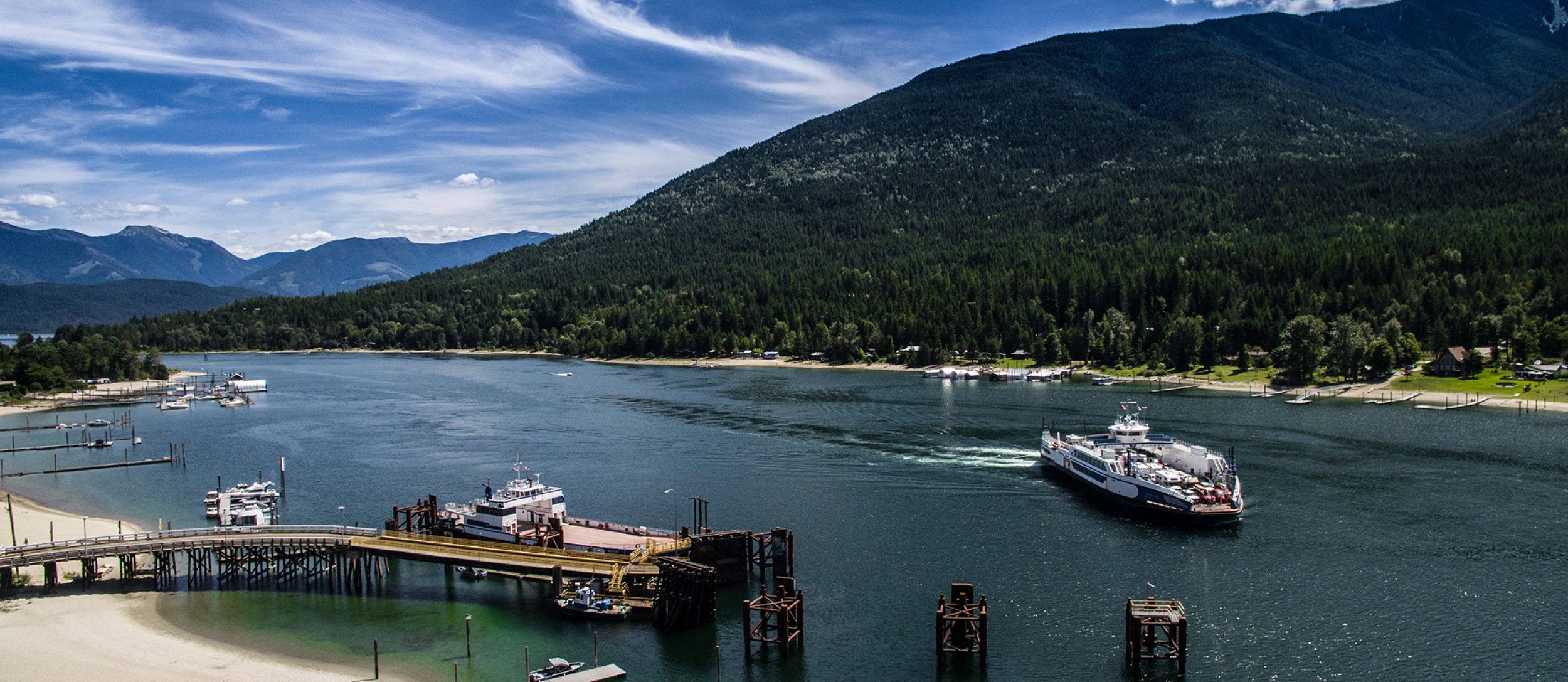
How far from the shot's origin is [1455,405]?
12269 centimetres

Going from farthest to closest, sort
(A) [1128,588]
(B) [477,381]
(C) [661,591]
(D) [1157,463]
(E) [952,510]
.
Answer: (B) [477,381]
(D) [1157,463]
(E) [952,510]
(A) [1128,588]
(C) [661,591]

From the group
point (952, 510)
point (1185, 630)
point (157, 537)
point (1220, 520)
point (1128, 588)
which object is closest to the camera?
point (1185, 630)

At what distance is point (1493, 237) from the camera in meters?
183

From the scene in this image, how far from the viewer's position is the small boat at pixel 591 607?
51.8 meters

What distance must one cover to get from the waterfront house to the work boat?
76000 millimetres

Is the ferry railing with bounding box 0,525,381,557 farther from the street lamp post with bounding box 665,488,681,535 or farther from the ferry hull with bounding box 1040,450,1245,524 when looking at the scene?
the ferry hull with bounding box 1040,450,1245,524

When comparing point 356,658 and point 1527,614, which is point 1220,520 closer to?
point 1527,614

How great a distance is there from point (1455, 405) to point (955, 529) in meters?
91.0

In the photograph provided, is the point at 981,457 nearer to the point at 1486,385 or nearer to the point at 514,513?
the point at 514,513

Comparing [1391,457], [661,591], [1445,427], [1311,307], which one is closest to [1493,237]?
[1311,307]

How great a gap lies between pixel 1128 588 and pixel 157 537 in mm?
58823

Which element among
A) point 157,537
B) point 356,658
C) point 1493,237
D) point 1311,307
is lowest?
point 356,658

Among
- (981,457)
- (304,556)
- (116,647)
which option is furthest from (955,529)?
(116,647)

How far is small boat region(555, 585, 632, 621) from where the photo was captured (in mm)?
51750
